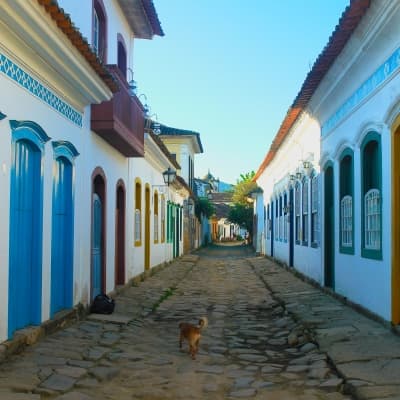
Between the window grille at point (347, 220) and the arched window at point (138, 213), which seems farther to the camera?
the arched window at point (138, 213)

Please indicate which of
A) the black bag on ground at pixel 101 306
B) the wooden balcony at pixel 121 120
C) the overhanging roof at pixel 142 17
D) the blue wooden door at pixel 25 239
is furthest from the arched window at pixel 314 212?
the blue wooden door at pixel 25 239

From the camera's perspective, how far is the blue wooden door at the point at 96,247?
977 centimetres

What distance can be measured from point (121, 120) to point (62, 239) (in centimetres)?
265

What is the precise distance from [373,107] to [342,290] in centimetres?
356

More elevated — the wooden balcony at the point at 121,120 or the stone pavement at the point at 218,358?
the wooden balcony at the point at 121,120

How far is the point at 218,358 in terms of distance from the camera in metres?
6.50

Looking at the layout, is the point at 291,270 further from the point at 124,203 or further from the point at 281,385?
the point at 281,385

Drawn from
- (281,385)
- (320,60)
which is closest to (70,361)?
(281,385)

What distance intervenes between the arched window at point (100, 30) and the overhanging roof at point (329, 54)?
11.8 feet

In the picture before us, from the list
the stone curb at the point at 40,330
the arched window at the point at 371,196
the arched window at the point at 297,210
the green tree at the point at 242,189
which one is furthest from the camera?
the green tree at the point at 242,189

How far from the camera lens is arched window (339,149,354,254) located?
377 inches

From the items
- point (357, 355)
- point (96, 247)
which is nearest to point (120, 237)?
point (96, 247)

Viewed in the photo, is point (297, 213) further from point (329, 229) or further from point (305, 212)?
point (329, 229)

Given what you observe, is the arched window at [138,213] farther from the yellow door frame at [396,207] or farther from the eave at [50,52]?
the yellow door frame at [396,207]
